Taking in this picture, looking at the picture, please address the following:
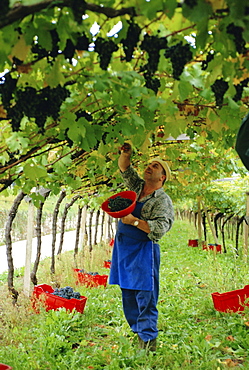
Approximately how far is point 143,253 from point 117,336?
1.03 meters

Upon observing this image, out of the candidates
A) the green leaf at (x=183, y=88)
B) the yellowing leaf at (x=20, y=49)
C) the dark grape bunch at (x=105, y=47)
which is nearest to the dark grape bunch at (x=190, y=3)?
the dark grape bunch at (x=105, y=47)

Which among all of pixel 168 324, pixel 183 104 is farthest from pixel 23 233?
pixel 183 104

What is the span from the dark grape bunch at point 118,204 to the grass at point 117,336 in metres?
1.28

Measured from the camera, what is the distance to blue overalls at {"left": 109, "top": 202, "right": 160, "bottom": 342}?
354 centimetres

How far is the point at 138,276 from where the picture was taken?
3.57 metres

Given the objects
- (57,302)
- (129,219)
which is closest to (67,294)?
(57,302)

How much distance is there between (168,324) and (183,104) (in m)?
3.12

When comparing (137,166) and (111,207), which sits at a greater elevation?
(137,166)

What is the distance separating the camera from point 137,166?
6133 millimetres

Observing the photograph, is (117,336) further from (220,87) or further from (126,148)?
(220,87)

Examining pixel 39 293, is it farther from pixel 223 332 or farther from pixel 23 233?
pixel 23 233

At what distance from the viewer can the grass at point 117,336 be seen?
3.34 metres

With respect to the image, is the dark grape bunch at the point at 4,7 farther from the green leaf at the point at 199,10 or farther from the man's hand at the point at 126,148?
the man's hand at the point at 126,148

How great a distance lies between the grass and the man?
28 centimetres
